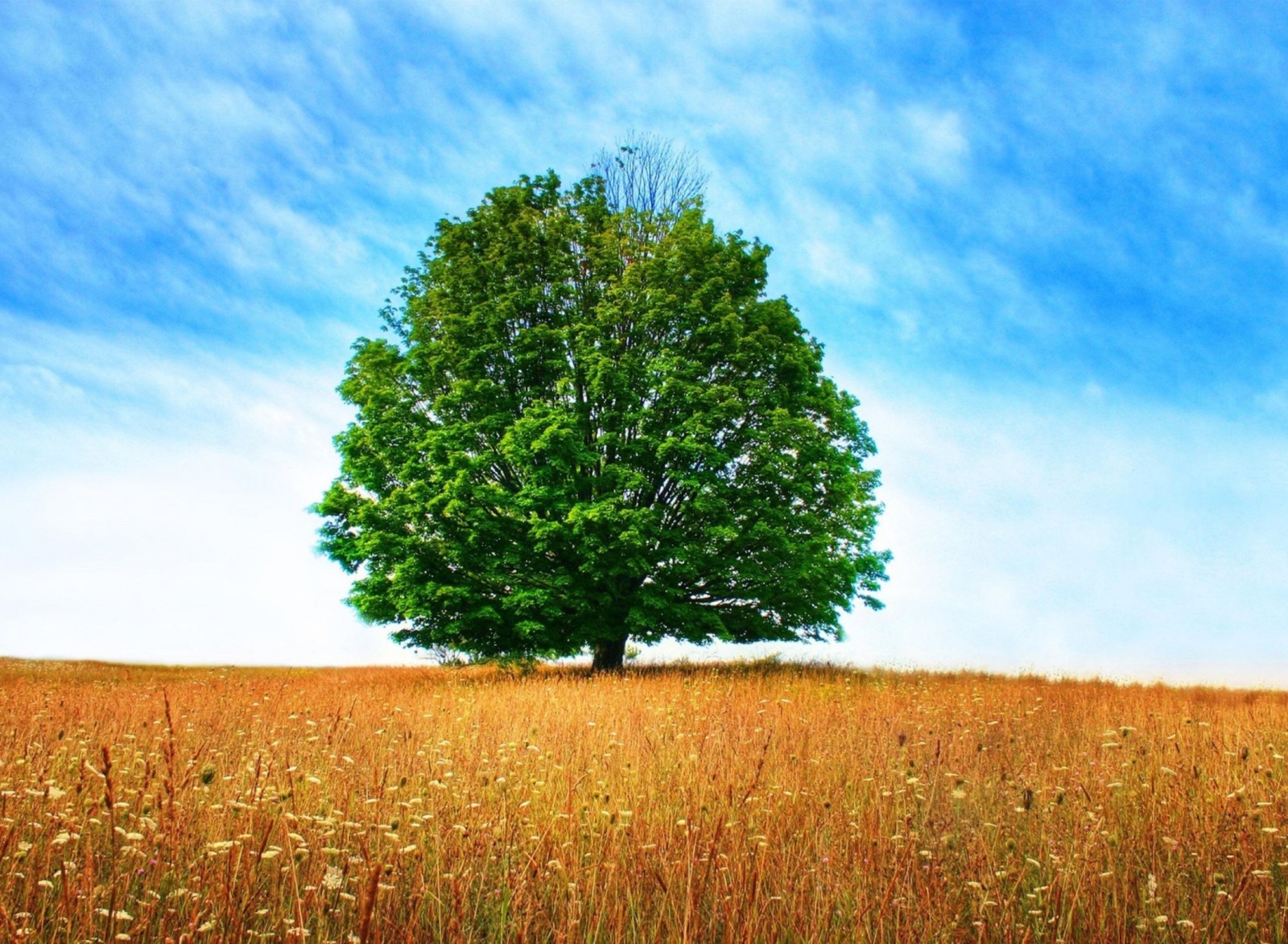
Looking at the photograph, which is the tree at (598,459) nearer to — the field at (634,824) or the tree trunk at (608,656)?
the tree trunk at (608,656)

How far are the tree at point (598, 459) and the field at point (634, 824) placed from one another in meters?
5.54

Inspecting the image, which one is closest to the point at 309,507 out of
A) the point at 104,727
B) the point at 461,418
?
the point at 461,418

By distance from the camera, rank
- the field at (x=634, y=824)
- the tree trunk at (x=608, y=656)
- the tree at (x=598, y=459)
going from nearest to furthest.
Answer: the field at (x=634, y=824) < the tree at (x=598, y=459) < the tree trunk at (x=608, y=656)

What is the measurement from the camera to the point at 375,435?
17984 mm

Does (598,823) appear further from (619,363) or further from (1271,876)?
(619,363)

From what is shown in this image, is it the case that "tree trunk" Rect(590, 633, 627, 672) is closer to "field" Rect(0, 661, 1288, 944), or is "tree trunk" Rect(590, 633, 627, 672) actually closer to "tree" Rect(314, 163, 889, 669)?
"tree" Rect(314, 163, 889, 669)

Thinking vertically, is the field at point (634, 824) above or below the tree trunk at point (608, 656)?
below

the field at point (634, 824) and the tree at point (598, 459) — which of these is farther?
the tree at point (598, 459)

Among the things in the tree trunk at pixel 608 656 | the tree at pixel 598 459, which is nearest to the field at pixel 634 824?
the tree at pixel 598 459

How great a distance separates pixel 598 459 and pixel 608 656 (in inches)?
220

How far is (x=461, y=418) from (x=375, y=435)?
1950 mm

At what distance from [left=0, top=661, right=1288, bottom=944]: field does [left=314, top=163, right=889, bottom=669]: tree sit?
18.2ft

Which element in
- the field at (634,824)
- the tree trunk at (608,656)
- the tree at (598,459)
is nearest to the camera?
the field at (634,824)

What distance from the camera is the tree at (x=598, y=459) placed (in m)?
16.8
